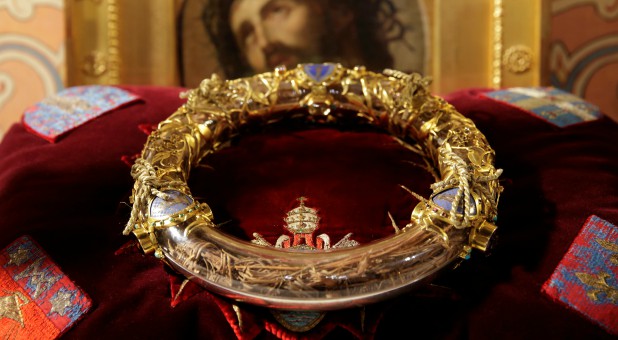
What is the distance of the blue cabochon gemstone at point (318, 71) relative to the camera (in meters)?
0.90

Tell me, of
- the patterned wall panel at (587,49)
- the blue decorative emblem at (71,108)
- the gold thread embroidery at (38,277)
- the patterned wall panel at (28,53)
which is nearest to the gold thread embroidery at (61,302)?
the gold thread embroidery at (38,277)

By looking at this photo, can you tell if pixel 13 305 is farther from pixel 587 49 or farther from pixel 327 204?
pixel 587 49

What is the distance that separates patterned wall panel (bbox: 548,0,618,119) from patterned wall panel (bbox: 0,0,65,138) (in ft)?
4.32

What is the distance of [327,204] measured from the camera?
80cm

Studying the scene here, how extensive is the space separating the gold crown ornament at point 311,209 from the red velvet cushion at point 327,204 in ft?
0.14

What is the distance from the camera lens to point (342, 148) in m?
0.90

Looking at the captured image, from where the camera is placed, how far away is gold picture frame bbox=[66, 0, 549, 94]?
1.44 m

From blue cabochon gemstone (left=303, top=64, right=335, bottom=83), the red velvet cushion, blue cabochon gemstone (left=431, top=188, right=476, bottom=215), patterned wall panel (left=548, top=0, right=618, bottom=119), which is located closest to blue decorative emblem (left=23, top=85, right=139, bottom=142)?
the red velvet cushion

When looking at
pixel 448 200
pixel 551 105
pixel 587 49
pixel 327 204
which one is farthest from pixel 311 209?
pixel 587 49

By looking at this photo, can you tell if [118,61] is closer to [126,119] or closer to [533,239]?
[126,119]

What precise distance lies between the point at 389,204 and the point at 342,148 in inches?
5.6

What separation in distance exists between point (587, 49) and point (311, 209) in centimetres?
116

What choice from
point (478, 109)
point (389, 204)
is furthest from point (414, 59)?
point (389, 204)

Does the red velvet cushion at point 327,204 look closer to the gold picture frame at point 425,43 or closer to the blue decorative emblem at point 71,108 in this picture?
the blue decorative emblem at point 71,108
